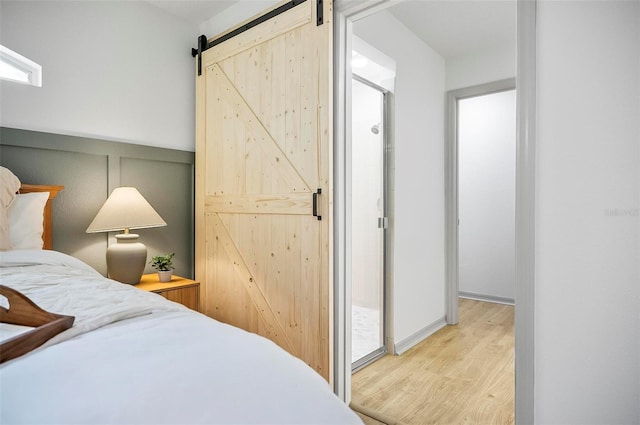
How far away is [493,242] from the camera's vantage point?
427cm

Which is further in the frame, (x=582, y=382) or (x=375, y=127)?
(x=375, y=127)

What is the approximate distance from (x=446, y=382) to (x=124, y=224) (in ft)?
7.43

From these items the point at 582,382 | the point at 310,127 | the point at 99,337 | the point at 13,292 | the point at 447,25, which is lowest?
the point at 582,382

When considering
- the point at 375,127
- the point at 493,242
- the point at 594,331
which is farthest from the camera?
the point at 493,242

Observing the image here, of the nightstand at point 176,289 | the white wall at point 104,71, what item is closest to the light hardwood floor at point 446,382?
the nightstand at point 176,289

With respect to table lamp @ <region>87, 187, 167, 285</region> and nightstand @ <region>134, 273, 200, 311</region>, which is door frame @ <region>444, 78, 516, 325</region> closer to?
nightstand @ <region>134, 273, 200, 311</region>

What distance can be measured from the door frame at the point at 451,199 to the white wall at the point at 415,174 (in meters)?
Answer: 0.06

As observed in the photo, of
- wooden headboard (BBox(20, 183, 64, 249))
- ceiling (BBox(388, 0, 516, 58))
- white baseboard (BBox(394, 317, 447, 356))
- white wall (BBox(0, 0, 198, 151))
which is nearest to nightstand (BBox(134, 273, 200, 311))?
wooden headboard (BBox(20, 183, 64, 249))

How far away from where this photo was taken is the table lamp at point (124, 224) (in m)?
2.24

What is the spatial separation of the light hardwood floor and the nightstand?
1.24 meters

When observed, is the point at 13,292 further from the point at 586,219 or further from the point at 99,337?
the point at 586,219

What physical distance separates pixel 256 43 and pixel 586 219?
6.77 ft

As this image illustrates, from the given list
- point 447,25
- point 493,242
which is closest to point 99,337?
point 447,25

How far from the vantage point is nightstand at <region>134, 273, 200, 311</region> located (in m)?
2.36
